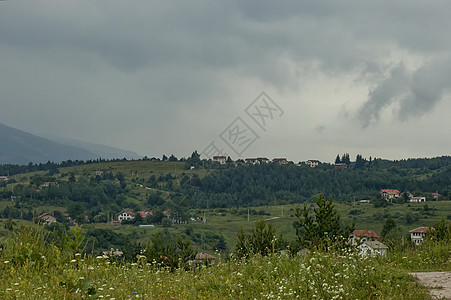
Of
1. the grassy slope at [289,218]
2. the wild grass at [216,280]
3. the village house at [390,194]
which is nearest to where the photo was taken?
the wild grass at [216,280]

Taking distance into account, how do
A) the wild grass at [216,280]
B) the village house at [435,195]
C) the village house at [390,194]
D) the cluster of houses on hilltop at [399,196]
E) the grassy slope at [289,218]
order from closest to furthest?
the wild grass at [216,280] < the grassy slope at [289,218] < the cluster of houses on hilltop at [399,196] < the village house at [435,195] < the village house at [390,194]

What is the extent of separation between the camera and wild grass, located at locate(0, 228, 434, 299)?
21.9 feet

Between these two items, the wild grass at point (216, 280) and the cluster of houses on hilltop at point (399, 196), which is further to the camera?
the cluster of houses on hilltop at point (399, 196)

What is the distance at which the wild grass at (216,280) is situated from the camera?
21.9 feet

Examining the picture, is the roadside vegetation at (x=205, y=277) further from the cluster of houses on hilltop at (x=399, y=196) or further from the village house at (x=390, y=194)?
the village house at (x=390, y=194)

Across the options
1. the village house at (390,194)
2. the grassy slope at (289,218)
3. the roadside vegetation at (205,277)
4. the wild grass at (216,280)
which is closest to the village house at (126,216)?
the grassy slope at (289,218)

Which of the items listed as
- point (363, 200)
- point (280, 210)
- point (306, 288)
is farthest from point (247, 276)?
point (363, 200)

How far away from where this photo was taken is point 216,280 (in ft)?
25.2

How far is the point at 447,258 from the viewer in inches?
400

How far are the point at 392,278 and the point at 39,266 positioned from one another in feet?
20.6

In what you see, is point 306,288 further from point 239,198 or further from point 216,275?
point 239,198

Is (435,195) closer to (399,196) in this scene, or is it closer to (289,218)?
(399,196)

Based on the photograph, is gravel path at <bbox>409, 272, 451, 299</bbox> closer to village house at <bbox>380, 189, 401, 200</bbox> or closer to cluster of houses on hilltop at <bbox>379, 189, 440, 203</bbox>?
cluster of houses on hilltop at <bbox>379, 189, 440, 203</bbox>

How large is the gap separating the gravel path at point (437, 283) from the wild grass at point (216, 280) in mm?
191
